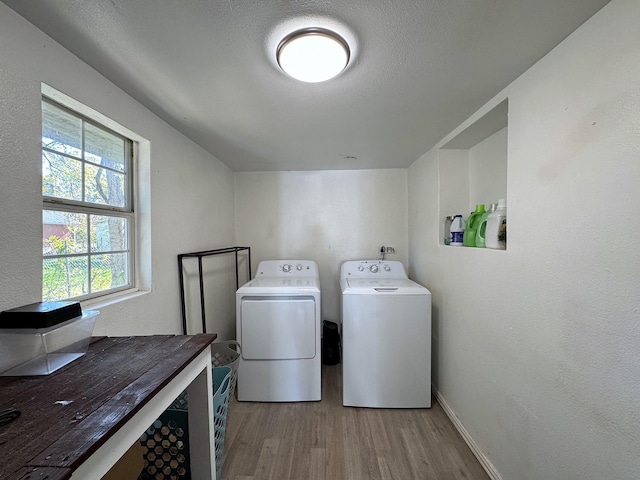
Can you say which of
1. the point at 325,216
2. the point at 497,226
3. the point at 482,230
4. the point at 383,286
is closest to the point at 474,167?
the point at 482,230

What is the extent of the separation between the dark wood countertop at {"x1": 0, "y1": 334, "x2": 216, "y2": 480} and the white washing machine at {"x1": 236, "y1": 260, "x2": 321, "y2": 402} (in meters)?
1.02

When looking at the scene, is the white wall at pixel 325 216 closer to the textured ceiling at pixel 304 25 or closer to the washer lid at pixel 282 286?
the washer lid at pixel 282 286

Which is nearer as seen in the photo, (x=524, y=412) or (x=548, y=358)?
(x=548, y=358)

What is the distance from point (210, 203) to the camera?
7.35ft

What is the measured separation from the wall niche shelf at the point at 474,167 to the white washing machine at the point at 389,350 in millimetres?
662

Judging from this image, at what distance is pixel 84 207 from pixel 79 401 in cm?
93

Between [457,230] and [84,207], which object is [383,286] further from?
[84,207]

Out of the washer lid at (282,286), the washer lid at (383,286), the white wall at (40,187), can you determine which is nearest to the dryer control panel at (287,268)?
the washer lid at (282,286)

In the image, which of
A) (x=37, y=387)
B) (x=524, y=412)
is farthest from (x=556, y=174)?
(x=37, y=387)

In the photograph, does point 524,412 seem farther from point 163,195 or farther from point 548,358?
point 163,195

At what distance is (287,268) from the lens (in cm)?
258

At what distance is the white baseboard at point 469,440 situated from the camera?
1.33m

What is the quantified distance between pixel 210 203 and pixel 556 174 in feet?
7.56

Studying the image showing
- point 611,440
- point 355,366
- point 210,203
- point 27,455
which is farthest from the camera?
point 210,203
